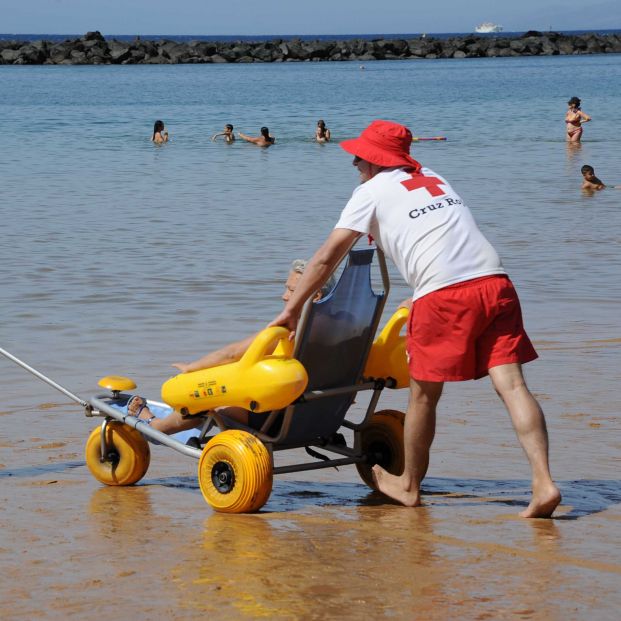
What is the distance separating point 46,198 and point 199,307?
30.8ft

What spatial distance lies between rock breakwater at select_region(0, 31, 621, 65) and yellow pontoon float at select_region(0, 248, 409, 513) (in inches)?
3362

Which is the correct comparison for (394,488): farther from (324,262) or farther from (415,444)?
(324,262)

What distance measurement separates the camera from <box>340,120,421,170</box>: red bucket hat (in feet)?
16.1

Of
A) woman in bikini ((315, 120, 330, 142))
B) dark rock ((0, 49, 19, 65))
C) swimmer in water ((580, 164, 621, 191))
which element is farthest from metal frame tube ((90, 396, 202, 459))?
dark rock ((0, 49, 19, 65))

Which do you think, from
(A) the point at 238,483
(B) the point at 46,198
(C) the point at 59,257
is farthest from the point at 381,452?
(B) the point at 46,198

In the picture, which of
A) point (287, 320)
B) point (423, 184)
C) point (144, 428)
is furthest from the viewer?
point (144, 428)

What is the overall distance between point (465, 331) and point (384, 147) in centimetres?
81

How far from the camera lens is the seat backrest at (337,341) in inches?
199

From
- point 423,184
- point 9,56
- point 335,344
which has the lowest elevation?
point 9,56

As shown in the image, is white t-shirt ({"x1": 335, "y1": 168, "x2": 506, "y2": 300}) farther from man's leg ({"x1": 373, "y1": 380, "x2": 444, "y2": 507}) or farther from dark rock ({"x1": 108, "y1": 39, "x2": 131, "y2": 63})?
dark rock ({"x1": 108, "y1": 39, "x2": 131, "y2": 63})

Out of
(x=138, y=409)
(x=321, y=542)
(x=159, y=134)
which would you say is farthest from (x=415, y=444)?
(x=159, y=134)

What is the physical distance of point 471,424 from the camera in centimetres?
663

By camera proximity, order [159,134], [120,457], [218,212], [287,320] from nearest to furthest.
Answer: [287,320]
[120,457]
[218,212]
[159,134]

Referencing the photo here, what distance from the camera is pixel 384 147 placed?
492 centimetres
